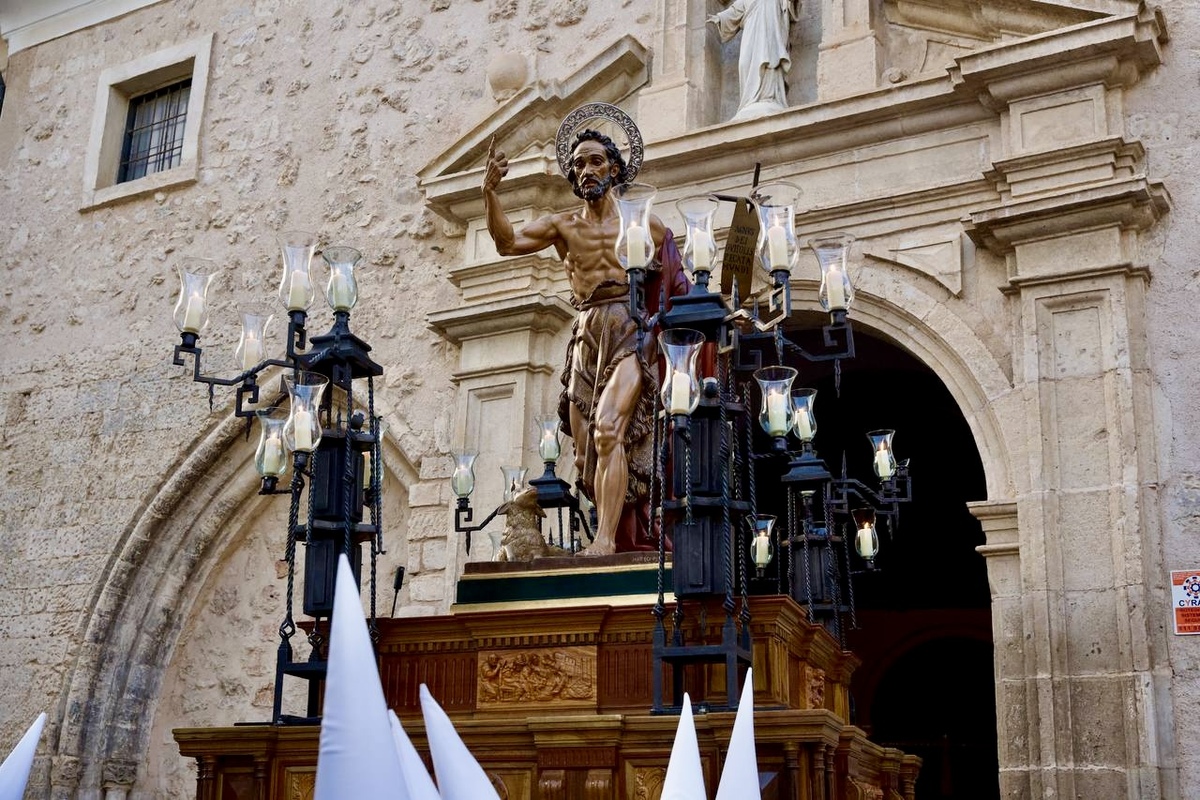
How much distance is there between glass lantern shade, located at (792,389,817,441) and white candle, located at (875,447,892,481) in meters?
0.82

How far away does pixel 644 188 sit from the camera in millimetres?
4945

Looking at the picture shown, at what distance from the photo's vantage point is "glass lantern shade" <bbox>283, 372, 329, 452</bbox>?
5105mm

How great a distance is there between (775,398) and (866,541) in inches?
96.2

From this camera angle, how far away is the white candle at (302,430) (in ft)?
16.7

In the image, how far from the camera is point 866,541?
7.41m

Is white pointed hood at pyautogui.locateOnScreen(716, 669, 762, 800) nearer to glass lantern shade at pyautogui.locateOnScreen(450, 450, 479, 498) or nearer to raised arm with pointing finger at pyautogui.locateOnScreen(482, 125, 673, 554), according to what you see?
raised arm with pointing finger at pyautogui.locateOnScreen(482, 125, 673, 554)

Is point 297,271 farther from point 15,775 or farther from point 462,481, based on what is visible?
point 15,775

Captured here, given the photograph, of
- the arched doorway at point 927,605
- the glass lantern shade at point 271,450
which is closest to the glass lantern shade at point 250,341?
the glass lantern shade at point 271,450

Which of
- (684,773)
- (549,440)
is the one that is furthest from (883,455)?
(684,773)

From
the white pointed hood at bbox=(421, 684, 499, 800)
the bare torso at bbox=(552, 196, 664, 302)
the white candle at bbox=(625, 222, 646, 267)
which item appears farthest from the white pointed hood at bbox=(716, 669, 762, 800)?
the bare torso at bbox=(552, 196, 664, 302)

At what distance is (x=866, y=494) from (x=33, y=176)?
729cm

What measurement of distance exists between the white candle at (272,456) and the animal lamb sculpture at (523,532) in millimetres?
886

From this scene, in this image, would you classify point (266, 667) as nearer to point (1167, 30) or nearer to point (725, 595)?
point (725, 595)

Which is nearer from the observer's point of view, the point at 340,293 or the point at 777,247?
the point at 777,247
